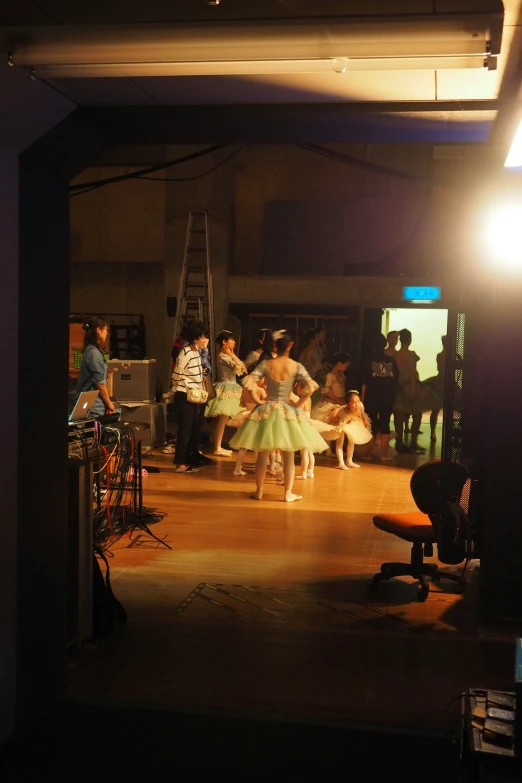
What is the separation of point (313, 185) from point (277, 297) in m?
2.44

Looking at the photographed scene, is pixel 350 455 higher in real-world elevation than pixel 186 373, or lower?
lower

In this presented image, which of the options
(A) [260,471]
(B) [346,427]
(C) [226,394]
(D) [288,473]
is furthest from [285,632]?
(C) [226,394]

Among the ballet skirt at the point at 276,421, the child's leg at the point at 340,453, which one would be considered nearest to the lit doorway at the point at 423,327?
the child's leg at the point at 340,453

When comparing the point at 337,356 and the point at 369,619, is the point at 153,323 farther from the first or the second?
the point at 369,619

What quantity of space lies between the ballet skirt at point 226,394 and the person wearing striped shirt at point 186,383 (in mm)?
906

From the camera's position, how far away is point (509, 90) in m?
4.06

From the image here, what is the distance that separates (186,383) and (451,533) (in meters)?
6.37

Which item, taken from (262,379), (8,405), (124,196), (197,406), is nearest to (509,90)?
(8,405)

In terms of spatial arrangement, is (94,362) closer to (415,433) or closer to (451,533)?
(451,533)

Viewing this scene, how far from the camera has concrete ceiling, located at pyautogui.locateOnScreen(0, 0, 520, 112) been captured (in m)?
3.03

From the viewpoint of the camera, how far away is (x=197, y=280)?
59.8 feet

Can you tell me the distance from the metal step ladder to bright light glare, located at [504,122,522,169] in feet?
39.0

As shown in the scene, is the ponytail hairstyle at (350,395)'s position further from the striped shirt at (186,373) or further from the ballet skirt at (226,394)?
the striped shirt at (186,373)

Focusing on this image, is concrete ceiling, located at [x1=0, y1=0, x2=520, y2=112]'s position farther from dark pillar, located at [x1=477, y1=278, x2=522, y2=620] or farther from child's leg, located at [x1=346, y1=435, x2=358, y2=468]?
child's leg, located at [x1=346, y1=435, x2=358, y2=468]
